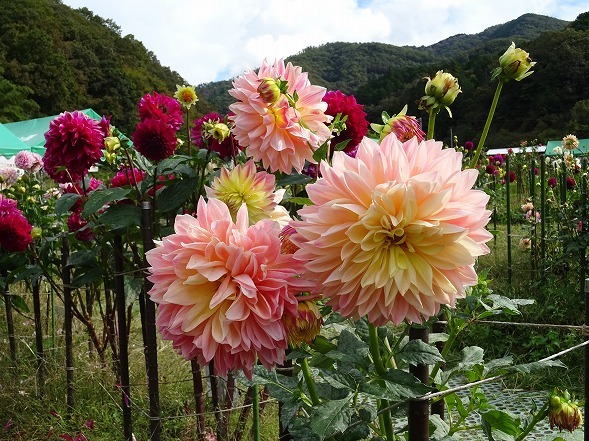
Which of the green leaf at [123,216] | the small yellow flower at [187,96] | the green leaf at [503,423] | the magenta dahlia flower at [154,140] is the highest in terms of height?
the small yellow flower at [187,96]

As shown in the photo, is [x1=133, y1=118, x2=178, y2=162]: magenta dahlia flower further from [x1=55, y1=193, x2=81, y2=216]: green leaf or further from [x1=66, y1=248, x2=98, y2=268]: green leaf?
[x1=66, y1=248, x2=98, y2=268]: green leaf

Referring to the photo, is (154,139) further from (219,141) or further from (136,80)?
(136,80)

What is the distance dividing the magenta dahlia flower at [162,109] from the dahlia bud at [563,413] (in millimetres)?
923

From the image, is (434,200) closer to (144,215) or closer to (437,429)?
(437,429)

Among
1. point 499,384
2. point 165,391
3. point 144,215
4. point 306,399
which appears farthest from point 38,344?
point 499,384

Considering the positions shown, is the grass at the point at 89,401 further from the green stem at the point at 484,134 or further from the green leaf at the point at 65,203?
the green stem at the point at 484,134

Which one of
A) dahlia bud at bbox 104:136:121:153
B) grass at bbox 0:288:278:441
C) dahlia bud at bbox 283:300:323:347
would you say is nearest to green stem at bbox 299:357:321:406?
dahlia bud at bbox 283:300:323:347

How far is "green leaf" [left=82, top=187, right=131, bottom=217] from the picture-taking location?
1155mm

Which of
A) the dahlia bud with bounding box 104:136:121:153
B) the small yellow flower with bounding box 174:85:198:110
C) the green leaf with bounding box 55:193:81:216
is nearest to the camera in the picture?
the dahlia bud with bounding box 104:136:121:153

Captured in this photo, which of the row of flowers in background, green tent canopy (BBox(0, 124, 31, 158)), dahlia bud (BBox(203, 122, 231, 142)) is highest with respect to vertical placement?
green tent canopy (BBox(0, 124, 31, 158))

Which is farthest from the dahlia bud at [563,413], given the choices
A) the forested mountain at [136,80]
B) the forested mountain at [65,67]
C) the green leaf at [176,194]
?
the forested mountain at [65,67]

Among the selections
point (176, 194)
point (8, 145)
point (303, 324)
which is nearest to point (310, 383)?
point (303, 324)

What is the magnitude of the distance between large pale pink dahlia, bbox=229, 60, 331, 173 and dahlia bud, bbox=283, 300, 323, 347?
0.21 metres

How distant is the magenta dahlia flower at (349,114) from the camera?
Result: 0.86m
